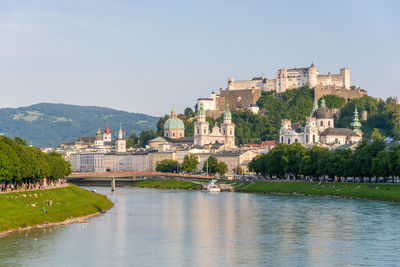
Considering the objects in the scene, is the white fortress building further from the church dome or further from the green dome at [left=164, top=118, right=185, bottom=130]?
the green dome at [left=164, top=118, right=185, bottom=130]

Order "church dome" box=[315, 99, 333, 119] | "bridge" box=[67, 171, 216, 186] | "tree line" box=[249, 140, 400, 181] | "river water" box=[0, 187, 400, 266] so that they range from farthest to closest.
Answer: "church dome" box=[315, 99, 333, 119] < "bridge" box=[67, 171, 216, 186] < "tree line" box=[249, 140, 400, 181] < "river water" box=[0, 187, 400, 266]

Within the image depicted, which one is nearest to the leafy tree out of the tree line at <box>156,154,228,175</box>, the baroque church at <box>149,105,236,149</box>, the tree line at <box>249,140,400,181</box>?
the baroque church at <box>149,105,236,149</box>

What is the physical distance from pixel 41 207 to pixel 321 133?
374 ft

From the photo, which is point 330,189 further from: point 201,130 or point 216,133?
point 201,130

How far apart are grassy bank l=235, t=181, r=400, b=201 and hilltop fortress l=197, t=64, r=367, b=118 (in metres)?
78.5

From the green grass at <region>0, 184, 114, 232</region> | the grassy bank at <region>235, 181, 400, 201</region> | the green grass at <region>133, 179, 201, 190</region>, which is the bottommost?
the green grass at <region>0, 184, 114, 232</region>

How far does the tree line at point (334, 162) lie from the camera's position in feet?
265

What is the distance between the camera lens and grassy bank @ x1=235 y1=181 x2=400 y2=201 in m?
75.6

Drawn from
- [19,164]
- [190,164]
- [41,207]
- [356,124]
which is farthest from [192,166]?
[41,207]

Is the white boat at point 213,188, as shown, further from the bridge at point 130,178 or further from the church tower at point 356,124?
the church tower at point 356,124

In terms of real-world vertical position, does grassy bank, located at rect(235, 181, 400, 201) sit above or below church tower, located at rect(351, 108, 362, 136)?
below

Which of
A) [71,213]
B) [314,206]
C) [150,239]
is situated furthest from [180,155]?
[150,239]

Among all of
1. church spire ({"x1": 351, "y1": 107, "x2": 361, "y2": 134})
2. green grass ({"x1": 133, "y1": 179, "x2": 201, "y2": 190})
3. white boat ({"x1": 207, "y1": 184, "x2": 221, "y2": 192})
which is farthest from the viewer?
church spire ({"x1": 351, "y1": 107, "x2": 361, "y2": 134})

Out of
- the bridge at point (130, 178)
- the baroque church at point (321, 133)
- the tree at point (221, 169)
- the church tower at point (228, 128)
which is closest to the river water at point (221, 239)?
the bridge at point (130, 178)
